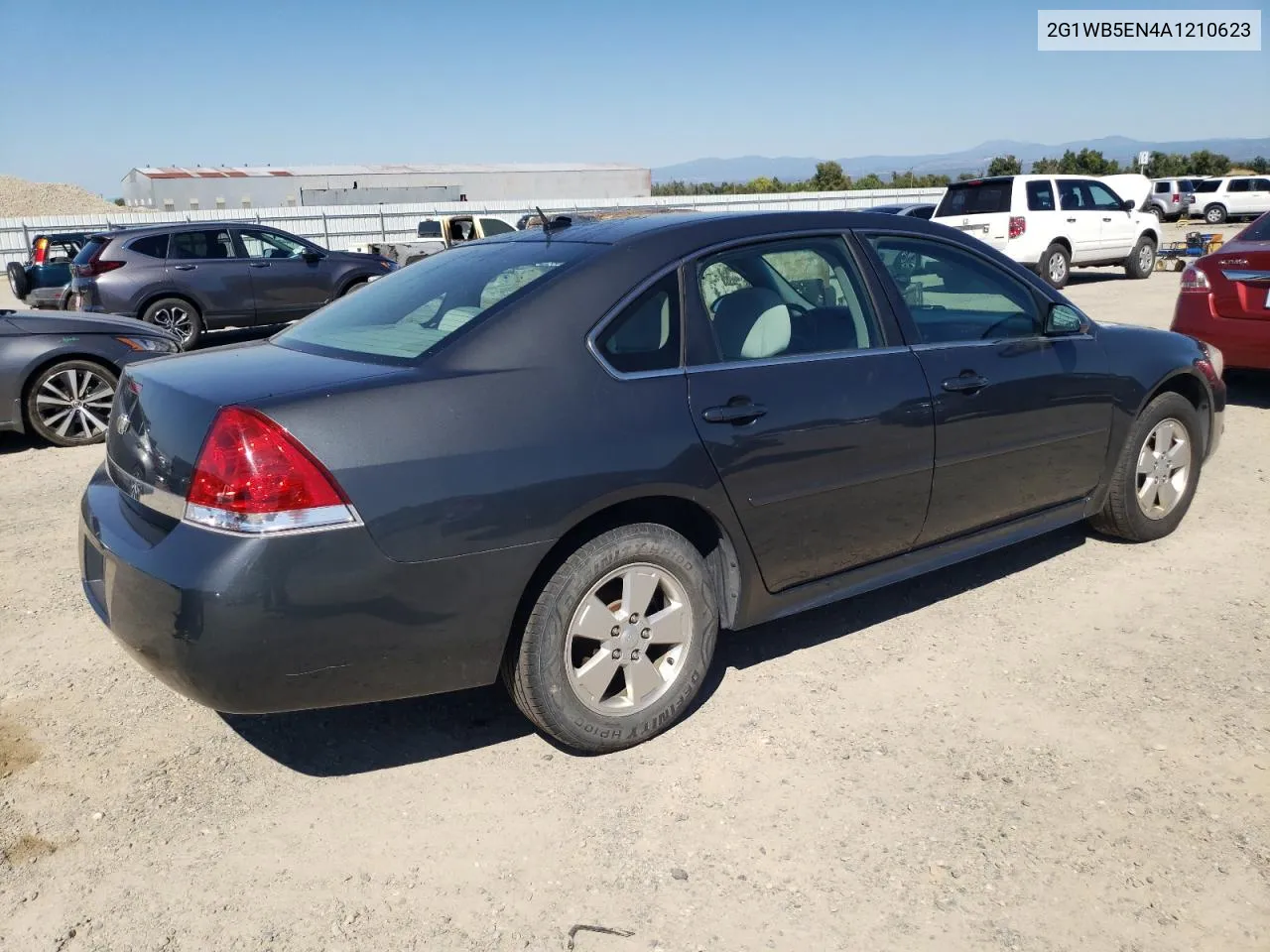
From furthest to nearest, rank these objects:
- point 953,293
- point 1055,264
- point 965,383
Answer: point 1055,264 → point 953,293 → point 965,383

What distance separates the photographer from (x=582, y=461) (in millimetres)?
3068

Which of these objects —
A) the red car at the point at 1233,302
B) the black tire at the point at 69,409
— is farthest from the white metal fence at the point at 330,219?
the black tire at the point at 69,409

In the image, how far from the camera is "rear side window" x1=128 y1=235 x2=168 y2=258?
1319 cm

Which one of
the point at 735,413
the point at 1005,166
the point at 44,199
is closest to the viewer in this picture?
the point at 735,413

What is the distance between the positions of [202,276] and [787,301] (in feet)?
37.6

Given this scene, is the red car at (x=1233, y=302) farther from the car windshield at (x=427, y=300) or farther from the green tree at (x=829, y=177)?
the green tree at (x=829, y=177)

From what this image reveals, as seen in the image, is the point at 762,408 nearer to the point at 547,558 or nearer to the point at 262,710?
the point at 547,558

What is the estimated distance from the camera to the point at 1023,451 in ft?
14.0

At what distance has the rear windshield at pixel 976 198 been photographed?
17.2 metres

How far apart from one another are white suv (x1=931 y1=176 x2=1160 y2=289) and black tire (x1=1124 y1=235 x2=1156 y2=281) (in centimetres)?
19

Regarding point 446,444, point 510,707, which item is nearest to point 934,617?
point 510,707

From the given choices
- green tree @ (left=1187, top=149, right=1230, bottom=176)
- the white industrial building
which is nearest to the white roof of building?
the white industrial building

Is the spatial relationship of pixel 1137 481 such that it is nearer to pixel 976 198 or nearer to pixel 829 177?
pixel 976 198

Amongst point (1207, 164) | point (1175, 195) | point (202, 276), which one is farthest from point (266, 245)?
point (1207, 164)
